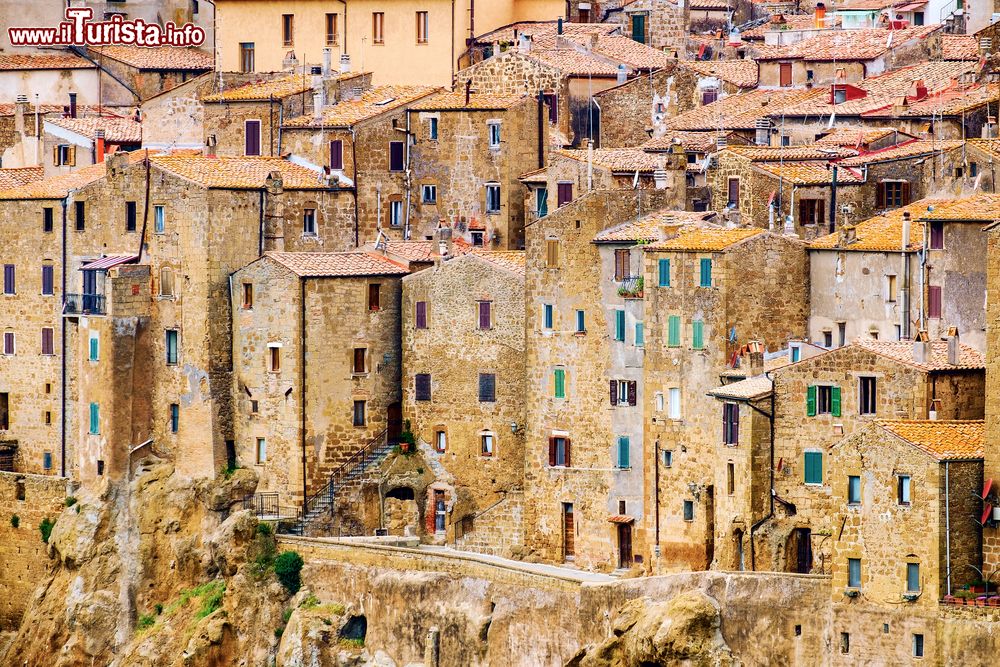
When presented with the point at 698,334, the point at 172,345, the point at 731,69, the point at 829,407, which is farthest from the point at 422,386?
the point at 731,69

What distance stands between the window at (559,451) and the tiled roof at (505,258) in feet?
15.0

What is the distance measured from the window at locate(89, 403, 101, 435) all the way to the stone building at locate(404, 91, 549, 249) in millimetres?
10110

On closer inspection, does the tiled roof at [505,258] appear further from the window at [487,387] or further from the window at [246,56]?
the window at [246,56]

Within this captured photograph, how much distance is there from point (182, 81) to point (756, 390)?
38.8 meters

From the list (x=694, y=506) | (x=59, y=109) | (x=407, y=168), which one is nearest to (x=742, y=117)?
(x=407, y=168)

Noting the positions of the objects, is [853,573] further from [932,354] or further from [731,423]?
[731,423]

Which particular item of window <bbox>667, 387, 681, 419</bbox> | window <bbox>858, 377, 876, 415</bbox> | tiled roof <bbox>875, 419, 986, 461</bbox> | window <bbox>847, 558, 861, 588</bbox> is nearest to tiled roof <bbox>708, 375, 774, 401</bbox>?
window <bbox>667, 387, 681, 419</bbox>

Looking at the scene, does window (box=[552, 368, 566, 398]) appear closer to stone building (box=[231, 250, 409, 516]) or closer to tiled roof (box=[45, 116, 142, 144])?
stone building (box=[231, 250, 409, 516])

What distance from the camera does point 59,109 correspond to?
116250mm

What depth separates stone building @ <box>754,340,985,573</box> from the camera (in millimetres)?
82875

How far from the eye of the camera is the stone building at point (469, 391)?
95.9 m

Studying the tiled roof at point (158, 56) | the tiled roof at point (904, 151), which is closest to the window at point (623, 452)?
the tiled roof at point (904, 151)

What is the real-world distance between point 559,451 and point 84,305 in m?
16.2

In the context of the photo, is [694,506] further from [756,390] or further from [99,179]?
[99,179]
